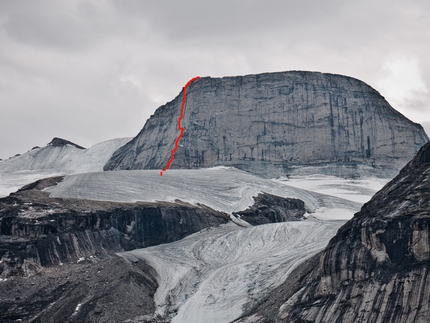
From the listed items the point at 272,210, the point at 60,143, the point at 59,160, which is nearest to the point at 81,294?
the point at 272,210

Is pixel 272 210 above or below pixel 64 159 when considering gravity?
below

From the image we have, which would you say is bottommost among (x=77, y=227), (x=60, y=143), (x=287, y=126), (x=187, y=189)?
(x=77, y=227)

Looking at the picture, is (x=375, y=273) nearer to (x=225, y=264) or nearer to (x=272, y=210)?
(x=225, y=264)

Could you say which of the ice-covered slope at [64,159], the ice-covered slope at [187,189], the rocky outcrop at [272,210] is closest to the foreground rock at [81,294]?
the ice-covered slope at [187,189]

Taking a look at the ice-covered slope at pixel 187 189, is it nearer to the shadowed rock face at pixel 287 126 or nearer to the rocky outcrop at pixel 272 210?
the rocky outcrop at pixel 272 210

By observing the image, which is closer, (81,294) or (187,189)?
(81,294)

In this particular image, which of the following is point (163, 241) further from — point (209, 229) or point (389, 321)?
point (389, 321)

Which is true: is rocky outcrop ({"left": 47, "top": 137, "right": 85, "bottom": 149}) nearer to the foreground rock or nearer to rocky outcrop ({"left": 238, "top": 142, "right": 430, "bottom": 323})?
the foreground rock

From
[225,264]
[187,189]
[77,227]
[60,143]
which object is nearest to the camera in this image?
[225,264]
